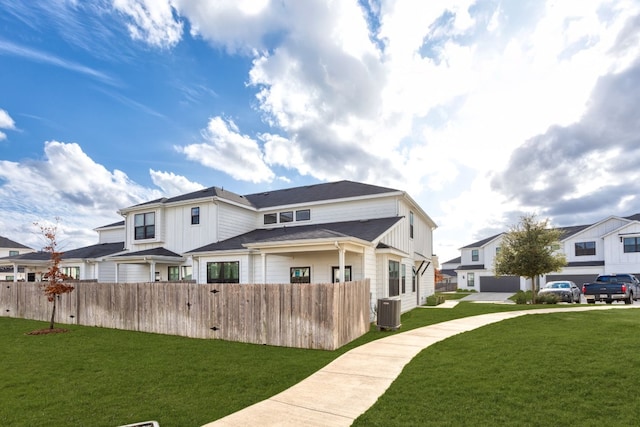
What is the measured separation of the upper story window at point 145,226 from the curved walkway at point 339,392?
19.3 metres

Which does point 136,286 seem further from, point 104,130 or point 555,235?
point 555,235

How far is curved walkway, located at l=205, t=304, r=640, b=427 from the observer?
4.97 meters

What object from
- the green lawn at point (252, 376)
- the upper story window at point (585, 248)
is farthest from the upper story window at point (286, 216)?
the upper story window at point (585, 248)

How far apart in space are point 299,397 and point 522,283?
133 feet

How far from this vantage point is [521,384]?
5.86m

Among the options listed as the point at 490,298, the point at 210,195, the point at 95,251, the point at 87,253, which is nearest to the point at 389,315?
the point at 210,195

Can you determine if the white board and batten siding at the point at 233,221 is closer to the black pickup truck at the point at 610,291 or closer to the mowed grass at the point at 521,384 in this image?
the mowed grass at the point at 521,384

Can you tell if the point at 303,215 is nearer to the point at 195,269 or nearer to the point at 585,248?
the point at 195,269

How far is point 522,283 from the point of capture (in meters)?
39.1

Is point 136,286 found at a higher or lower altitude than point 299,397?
higher

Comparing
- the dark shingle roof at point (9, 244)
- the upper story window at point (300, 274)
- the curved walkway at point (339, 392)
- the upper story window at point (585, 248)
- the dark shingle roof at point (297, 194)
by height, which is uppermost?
the dark shingle roof at point (297, 194)

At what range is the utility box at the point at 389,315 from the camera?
39.4 ft

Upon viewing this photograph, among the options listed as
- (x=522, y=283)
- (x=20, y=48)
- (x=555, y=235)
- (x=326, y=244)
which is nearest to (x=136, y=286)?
(x=326, y=244)

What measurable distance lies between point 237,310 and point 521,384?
24.9ft
